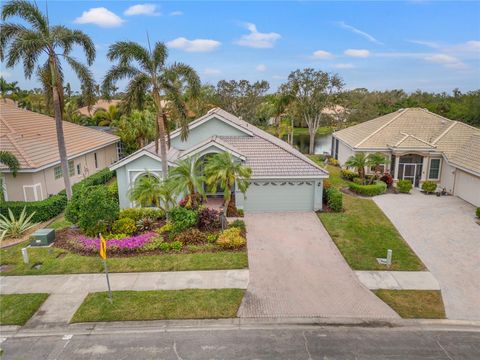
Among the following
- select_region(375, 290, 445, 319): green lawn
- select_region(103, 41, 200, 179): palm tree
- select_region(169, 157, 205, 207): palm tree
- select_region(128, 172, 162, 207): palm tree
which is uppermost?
select_region(103, 41, 200, 179): palm tree

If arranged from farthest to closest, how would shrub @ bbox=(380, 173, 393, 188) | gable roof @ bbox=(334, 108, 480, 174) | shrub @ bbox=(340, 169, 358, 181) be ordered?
shrub @ bbox=(340, 169, 358, 181), shrub @ bbox=(380, 173, 393, 188), gable roof @ bbox=(334, 108, 480, 174)

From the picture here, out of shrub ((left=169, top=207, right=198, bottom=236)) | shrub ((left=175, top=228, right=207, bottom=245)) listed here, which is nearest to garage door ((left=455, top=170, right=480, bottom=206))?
shrub ((left=175, top=228, right=207, bottom=245))

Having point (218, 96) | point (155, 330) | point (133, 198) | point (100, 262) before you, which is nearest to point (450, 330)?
point (155, 330)

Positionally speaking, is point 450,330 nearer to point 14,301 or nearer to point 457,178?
point 14,301

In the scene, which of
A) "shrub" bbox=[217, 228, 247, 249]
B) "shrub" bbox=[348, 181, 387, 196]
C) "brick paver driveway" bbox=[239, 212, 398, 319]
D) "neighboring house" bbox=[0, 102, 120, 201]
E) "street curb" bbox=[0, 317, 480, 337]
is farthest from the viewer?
"shrub" bbox=[348, 181, 387, 196]

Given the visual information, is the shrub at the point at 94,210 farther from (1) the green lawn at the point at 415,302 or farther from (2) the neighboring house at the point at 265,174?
(1) the green lawn at the point at 415,302

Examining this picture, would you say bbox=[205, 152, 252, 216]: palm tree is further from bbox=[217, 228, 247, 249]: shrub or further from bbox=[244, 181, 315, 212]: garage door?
bbox=[244, 181, 315, 212]: garage door

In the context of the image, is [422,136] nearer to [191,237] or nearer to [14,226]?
[191,237]

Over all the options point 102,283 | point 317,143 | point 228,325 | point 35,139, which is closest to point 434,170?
point 228,325
